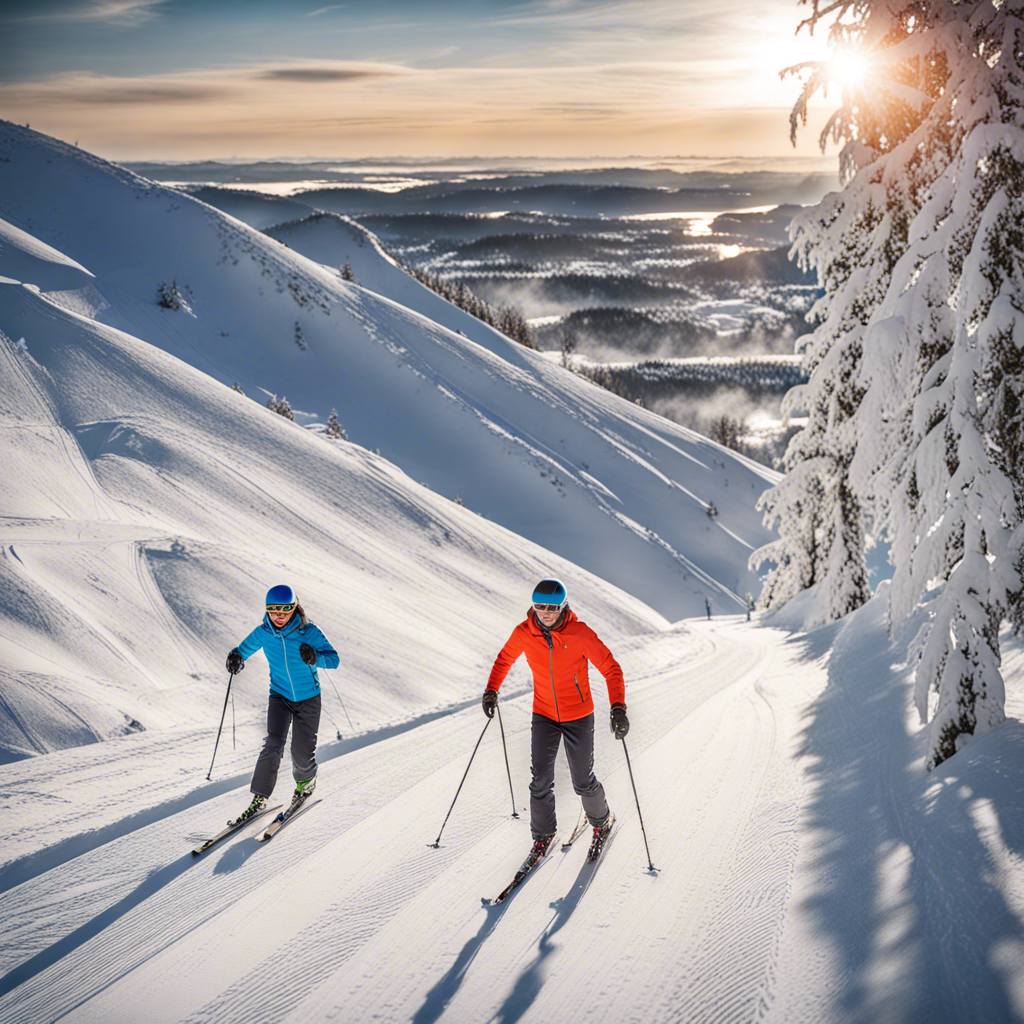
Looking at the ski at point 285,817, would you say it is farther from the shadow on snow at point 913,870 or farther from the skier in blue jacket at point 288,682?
the shadow on snow at point 913,870

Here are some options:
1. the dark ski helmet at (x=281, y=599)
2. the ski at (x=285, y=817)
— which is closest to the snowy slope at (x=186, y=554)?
the ski at (x=285, y=817)

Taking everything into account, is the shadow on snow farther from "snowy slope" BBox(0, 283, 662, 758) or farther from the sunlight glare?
the sunlight glare

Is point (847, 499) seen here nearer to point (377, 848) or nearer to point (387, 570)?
point (387, 570)

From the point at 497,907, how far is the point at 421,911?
54 centimetres

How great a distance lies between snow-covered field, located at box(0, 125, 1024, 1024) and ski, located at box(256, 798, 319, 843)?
0.12 meters

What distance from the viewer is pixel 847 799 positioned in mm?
6566

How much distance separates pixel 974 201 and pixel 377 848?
761cm

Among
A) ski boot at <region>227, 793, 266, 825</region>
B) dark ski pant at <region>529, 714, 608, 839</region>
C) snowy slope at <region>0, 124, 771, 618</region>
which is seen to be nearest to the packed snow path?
ski boot at <region>227, 793, 266, 825</region>

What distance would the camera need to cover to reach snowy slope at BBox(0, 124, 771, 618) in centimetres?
3922

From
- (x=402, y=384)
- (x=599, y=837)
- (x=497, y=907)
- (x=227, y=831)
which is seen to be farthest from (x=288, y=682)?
(x=402, y=384)

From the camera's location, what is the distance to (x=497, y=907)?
518 cm

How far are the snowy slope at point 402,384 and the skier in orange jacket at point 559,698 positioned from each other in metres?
30.0

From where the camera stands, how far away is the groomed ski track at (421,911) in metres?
4.25

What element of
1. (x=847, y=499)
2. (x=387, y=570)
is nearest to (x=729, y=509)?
(x=847, y=499)
